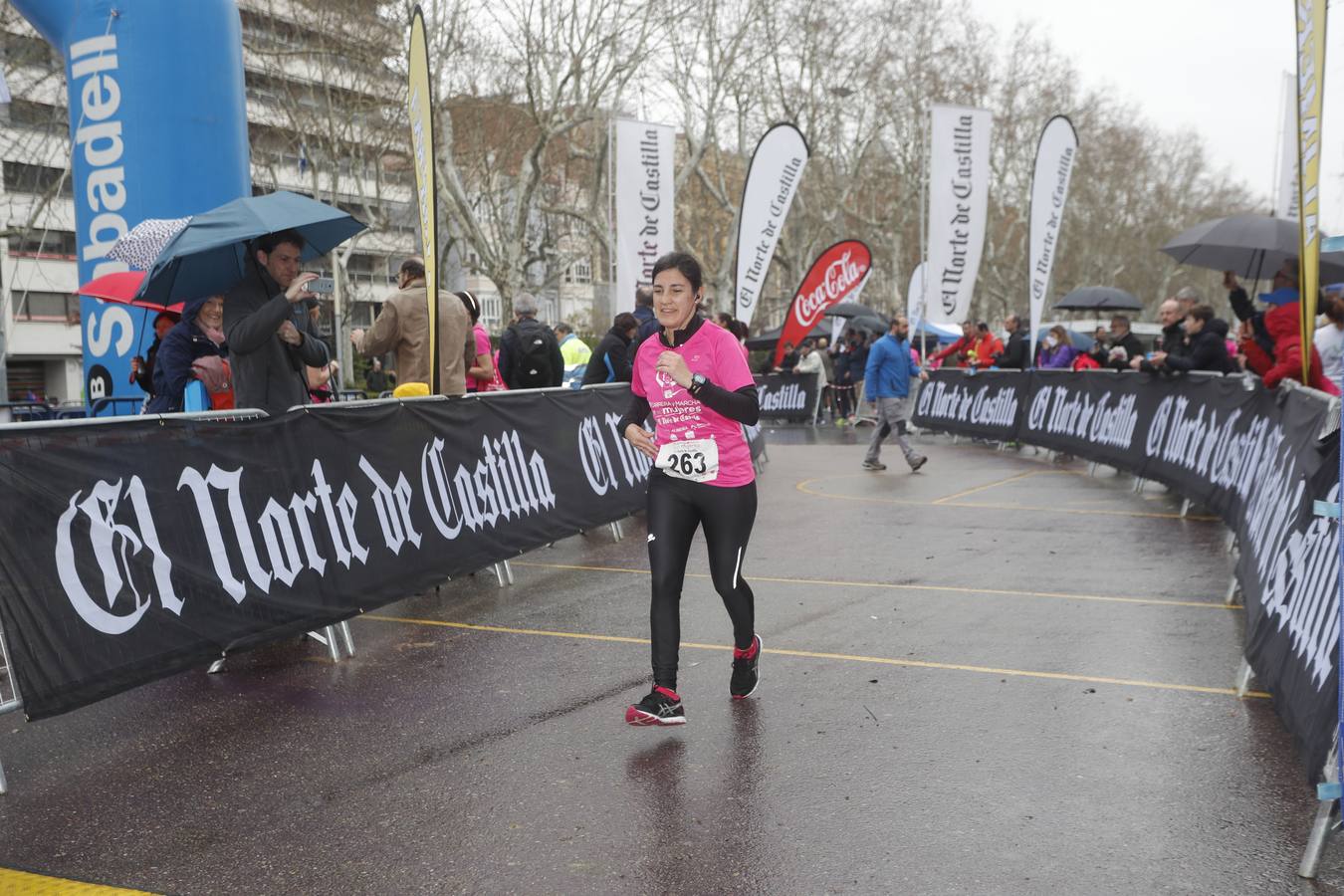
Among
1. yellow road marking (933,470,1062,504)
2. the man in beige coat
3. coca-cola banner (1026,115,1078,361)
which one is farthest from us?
coca-cola banner (1026,115,1078,361)

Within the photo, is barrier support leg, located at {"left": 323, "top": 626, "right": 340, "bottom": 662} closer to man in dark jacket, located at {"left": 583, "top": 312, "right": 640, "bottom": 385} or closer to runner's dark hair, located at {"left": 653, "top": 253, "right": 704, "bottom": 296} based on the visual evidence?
runner's dark hair, located at {"left": 653, "top": 253, "right": 704, "bottom": 296}

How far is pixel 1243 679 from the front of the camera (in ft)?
17.9

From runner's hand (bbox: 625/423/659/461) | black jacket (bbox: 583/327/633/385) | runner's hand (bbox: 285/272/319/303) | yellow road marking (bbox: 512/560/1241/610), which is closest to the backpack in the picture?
black jacket (bbox: 583/327/633/385)

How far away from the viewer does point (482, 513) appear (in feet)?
26.2

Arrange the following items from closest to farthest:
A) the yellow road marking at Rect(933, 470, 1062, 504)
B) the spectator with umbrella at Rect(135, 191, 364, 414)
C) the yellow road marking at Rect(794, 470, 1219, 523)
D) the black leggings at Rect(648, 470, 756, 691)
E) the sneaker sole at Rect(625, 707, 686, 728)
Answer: the sneaker sole at Rect(625, 707, 686, 728) < the black leggings at Rect(648, 470, 756, 691) < the spectator with umbrella at Rect(135, 191, 364, 414) < the yellow road marking at Rect(794, 470, 1219, 523) < the yellow road marking at Rect(933, 470, 1062, 504)

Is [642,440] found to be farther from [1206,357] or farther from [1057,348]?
[1057,348]

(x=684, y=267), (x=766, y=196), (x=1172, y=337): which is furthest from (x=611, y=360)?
(x=766, y=196)

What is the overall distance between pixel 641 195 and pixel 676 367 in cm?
1439

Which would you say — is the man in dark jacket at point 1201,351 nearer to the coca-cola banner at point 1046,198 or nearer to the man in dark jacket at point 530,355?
the man in dark jacket at point 530,355

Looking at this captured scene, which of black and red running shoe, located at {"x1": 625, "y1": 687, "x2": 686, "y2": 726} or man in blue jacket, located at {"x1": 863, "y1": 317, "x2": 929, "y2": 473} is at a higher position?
man in blue jacket, located at {"x1": 863, "y1": 317, "x2": 929, "y2": 473}

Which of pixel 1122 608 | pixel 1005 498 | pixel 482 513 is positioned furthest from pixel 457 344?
pixel 1005 498

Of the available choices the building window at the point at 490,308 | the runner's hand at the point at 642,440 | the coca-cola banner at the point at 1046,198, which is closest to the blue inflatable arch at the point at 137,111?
the runner's hand at the point at 642,440

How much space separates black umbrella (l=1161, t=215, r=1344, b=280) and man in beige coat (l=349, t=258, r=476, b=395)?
7.56 m

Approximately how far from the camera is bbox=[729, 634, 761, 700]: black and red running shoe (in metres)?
5.44
